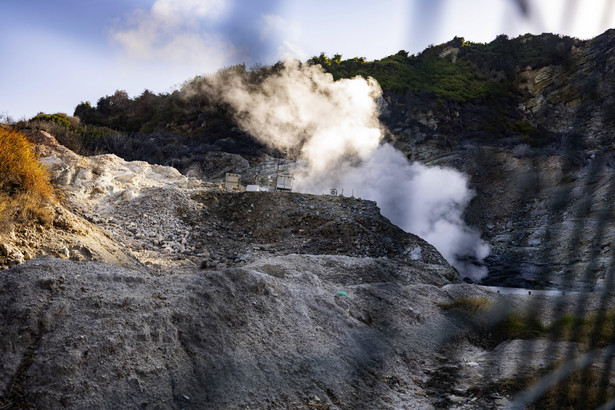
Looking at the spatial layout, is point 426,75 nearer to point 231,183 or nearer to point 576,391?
point 231,183

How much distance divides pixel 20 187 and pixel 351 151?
50.5ft

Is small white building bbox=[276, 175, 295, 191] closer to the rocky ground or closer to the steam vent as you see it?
the steam vent

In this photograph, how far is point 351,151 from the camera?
1902 cm

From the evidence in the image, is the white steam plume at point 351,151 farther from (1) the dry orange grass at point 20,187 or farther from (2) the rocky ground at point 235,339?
(1) the dry orange grass at point 20,187

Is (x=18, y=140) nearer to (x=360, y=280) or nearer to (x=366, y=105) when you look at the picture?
(x=360, y=280)

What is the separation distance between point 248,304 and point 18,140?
4.25 m

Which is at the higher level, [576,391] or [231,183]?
[231,183]

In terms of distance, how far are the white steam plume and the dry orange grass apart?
1083 centimetres

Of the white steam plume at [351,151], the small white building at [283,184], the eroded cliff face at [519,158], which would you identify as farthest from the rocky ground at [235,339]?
the small white building at [283,184]

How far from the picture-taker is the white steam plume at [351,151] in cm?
1477

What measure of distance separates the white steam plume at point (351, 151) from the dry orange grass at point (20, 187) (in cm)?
1083

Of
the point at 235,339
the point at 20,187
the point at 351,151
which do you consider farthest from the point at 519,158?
the point at 20,187

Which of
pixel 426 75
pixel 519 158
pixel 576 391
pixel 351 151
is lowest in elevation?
pixel 576 391

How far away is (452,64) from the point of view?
101ft
